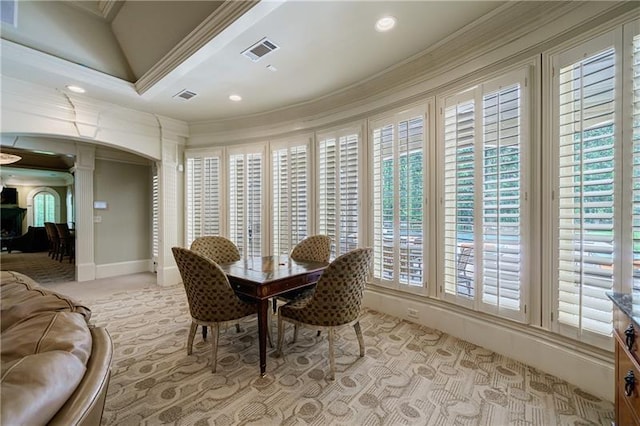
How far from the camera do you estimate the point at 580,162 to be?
199cm

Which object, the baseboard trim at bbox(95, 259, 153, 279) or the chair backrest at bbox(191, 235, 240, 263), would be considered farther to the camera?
the baseboard trim at bbox(95, 259, 153, 279)

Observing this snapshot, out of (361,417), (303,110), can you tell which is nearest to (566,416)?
(361,417)

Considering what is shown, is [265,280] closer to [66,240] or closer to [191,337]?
[191,337]

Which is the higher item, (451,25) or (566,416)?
(451,25)

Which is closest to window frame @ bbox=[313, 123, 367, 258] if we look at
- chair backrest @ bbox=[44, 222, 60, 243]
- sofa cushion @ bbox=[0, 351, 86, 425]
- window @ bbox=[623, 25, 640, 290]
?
window @ bbox=[623, 25, 640, 290]

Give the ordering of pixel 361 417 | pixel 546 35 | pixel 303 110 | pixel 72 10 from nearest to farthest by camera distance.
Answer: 1. pixel 361 417
2. pixel 546 35
3. pixel 72 10
4. pixel 303 110

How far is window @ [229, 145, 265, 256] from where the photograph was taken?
15.5ft

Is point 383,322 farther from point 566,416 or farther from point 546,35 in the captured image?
point 546,35

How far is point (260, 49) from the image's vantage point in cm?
281

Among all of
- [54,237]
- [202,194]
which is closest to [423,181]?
[202,194]

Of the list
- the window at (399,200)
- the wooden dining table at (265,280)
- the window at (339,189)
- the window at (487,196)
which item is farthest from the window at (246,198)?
the window at (487,196)

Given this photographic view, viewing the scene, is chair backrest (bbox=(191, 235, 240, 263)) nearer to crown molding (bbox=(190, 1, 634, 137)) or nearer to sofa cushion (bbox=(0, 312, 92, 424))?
crown molding (bbox=(190, 1, 634, 137))

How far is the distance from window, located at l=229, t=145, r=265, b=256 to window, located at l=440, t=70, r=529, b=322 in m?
3.07

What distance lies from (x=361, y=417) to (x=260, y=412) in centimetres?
68
